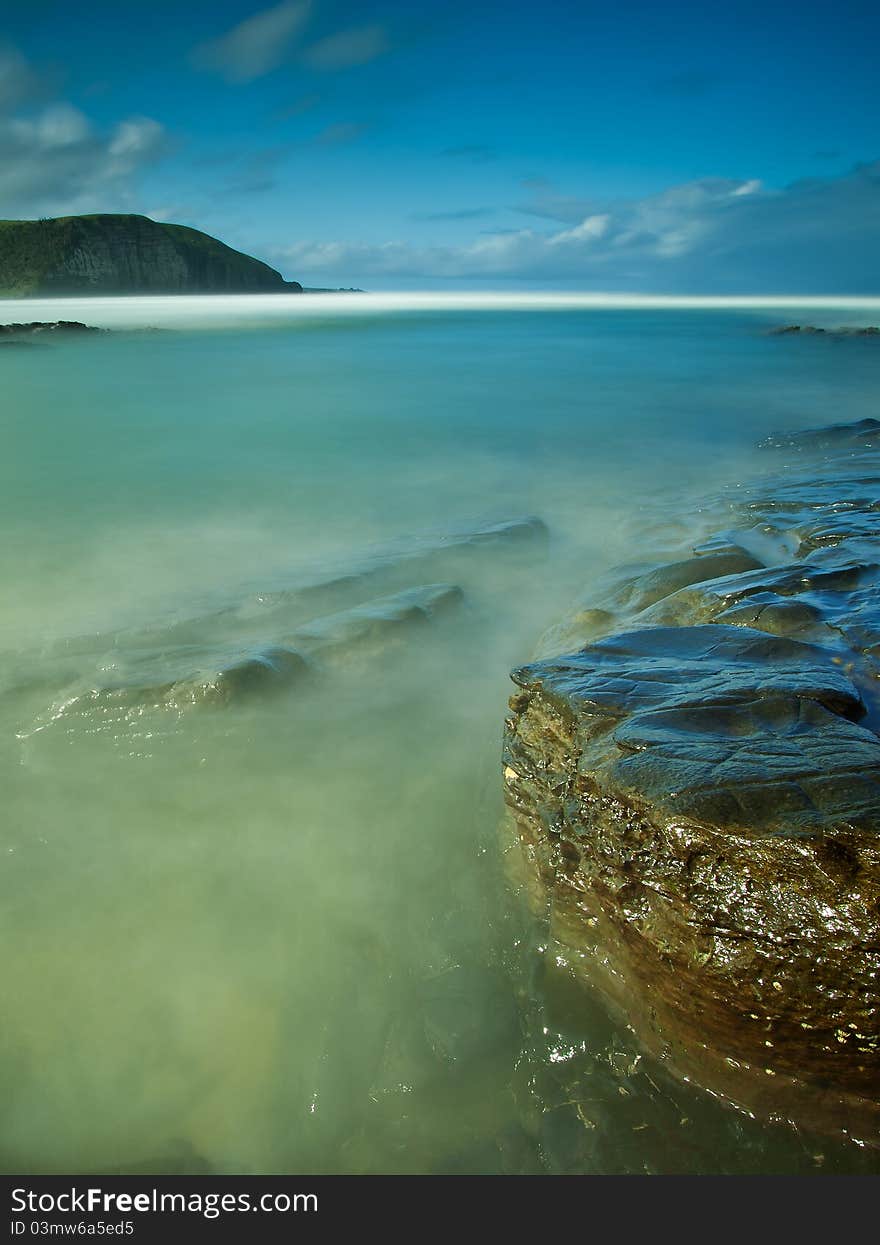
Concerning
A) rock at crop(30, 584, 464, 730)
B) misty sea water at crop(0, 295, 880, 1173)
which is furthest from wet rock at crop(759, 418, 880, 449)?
rock at crop(30, 584, 464, 730)

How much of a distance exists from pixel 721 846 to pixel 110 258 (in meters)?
136

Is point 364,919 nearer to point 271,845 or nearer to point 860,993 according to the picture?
point 271,845

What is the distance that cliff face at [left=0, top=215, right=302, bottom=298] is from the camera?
10912 cm

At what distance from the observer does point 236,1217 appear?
7.82ft

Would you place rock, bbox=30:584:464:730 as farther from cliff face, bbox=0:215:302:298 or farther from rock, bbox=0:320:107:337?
cliff face, bbox=0:215:302:298

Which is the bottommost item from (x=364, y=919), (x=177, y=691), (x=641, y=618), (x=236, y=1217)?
(x=236, y=1217)

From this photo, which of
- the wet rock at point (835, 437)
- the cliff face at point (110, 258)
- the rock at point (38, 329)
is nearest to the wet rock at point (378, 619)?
the wet rock at point (835, 437)

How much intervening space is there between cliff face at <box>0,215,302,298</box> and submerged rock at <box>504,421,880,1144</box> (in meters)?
131

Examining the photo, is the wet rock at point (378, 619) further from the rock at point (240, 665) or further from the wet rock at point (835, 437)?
the wet rock at point (835, 437)

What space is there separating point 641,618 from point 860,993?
119 inches

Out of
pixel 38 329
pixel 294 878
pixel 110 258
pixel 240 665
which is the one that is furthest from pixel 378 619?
pixel 110 258

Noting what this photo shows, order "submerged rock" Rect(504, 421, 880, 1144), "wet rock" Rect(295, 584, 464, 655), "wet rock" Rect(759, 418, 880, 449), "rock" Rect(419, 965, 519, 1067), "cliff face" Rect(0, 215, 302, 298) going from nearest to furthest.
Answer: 1. "submerged rock" Rect(504, 421, 880, 1144)
2. "rock" Rect(419, 965, 519, 1067)
3. "wet rock" Rect(295, 584, 464, 655)
4. "wet rock" Rect(759, 418, 880, 449)
5. "cliff face" Rect(0, 215, 302, 298)

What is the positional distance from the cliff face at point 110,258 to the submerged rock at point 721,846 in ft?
431

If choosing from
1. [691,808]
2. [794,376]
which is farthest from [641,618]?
[794,376]
